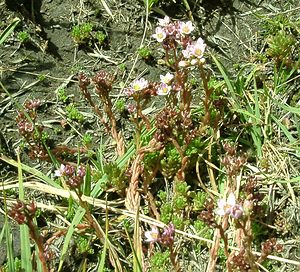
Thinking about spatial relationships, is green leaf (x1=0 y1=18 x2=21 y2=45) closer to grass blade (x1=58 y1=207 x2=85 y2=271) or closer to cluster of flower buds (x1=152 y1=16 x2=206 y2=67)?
cluster of flower buds (x1=152 y1=16 x2=206 y2=67)

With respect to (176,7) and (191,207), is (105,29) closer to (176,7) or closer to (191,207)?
(176,7)

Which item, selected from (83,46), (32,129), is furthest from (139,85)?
(83,46)

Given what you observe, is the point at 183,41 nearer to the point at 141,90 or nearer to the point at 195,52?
the point at 195,52

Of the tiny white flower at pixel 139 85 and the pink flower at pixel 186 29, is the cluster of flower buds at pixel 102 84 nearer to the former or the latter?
the tiny white flower at pixel 139 85

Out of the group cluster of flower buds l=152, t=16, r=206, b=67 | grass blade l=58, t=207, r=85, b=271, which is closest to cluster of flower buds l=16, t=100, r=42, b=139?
grass blade l=58, t=207, r=85, b=271

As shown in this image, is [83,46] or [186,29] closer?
[186,29]

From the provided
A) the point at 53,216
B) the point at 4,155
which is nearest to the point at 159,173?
the point at 53,216

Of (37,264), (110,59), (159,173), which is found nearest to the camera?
(37,264)

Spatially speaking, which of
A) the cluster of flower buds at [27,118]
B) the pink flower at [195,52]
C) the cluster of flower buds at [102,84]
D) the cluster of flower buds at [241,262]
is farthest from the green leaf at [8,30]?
the cluster of flower buds at [241,262]
